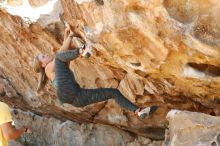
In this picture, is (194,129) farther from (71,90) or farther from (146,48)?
(71,90)

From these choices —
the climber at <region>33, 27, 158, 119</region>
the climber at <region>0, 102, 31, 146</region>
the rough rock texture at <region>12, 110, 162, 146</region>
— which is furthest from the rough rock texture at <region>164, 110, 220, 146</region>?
the rough rock texture at <region>12, 110, 162, 146</region>

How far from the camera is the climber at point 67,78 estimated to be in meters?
6.13

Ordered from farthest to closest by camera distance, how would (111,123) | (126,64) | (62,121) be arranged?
(62,121) → (111,123) → (126,64)

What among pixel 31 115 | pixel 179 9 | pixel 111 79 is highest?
pixel 179 9

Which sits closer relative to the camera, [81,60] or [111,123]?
[81,60]

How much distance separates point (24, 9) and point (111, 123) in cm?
272

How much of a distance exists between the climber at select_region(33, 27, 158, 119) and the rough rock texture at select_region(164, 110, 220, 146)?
32.8 inches

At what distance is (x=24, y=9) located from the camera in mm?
8188

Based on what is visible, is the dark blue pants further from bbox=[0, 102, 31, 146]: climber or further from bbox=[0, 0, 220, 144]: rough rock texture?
bbox=[0, 102, 31, 146]: climber

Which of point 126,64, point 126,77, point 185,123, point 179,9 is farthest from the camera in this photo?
point 126,77

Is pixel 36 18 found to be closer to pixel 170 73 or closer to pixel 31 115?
pixel 170 73

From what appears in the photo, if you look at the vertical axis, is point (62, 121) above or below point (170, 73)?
below

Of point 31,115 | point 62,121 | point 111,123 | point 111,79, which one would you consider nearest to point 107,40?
point 111,79

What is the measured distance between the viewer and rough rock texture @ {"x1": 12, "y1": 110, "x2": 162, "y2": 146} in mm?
9906
